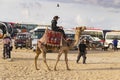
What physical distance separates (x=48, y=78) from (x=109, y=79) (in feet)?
8.93

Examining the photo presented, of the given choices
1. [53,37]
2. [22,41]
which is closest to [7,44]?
[53,37]

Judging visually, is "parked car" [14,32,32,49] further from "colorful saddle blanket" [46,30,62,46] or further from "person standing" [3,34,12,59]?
"colorful saddle blanket" [46,30,62,46]

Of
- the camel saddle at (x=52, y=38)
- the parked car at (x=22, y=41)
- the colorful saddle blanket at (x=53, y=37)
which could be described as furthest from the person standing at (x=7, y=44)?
the parked car at (x=22, y=41)

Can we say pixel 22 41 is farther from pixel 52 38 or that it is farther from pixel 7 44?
pixel 52 38

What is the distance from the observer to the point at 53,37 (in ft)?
67.9

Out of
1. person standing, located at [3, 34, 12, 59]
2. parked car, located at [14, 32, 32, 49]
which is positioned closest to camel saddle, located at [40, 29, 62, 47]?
person standing, located at [3, 34, 12, 59]

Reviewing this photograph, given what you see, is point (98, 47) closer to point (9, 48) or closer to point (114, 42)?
point (114, 42)

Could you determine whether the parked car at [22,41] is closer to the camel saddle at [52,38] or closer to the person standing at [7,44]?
the person standing at [7,44]

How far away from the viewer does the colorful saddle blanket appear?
68.0 ft

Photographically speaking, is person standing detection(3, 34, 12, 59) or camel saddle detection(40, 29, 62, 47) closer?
camel saddle detection(40, 29, 62, 47)

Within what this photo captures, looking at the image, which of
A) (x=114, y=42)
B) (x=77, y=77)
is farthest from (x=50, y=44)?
(x=114, y=42)

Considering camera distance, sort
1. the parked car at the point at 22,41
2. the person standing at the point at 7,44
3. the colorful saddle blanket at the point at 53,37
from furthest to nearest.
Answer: the parked car at the point at 22,41 < the person standing at the point at 7,44 < the colorful saddle blanket at the point at 53,37

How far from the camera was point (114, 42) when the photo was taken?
46.6 m

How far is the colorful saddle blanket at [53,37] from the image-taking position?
20719 millimetres
